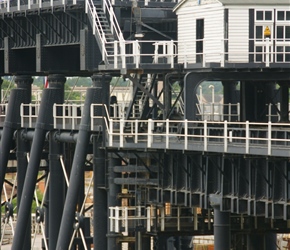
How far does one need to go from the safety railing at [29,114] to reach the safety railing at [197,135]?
38.9 feet

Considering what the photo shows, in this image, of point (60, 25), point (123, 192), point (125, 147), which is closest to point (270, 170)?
point (125, 147)

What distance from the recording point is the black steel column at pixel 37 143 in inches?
3413

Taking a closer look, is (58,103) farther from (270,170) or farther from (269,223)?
(270,170)

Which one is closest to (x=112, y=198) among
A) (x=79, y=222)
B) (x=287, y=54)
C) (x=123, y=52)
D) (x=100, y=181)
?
(x=100, y=181)

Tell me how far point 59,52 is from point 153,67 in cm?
1479

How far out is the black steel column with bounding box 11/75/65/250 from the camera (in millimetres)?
86688

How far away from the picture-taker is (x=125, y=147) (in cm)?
7475

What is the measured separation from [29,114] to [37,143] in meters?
4.95

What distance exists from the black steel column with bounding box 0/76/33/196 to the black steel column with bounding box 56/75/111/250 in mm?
11311

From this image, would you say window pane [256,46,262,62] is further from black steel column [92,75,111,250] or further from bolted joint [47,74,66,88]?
bolted joint [47,74,66,88]

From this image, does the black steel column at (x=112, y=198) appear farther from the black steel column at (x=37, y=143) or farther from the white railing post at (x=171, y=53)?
the black steel column at (x=37, y=143)

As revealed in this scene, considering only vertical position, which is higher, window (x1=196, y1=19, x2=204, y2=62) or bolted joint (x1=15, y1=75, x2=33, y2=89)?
window (x1=196, y1=19, x2=204, y2=62)

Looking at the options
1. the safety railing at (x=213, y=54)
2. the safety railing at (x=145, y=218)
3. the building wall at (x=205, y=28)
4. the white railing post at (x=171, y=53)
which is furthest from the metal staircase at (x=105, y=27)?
the safety railing at (x=145, y=218)

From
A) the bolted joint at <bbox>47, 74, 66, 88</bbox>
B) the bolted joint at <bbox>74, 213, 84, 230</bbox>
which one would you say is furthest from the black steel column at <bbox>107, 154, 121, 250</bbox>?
the bolted joint at <bbox>47, 74, 66, 88</bbox>
